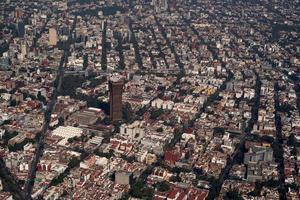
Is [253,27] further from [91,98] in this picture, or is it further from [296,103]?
[91,98]

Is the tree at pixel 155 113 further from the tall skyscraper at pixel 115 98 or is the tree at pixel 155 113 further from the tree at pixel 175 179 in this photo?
the tree at pixel 175 179

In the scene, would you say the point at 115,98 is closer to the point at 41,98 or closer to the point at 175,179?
the point at 41,98

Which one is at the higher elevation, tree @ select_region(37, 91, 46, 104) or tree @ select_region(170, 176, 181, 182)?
tree @ select_region(37, 91, 46, 104)

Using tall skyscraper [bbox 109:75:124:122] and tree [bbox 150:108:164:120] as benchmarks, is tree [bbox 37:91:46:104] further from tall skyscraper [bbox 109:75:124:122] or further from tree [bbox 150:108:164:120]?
tree [bbox 150:108:164:120]

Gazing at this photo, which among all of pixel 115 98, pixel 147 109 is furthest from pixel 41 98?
pixel 115 98

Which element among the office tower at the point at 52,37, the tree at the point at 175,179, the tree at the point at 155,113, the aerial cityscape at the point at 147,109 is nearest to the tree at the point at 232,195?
the aerial cityscape at the point at 147,109

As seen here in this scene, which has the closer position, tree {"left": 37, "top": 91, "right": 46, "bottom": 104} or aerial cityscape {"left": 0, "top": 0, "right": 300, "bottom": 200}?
aerial cityscape {"left": 0, "top": 0, "right": 300, "bottom": 200}

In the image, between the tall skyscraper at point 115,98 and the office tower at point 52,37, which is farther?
the office tower at point 52,37

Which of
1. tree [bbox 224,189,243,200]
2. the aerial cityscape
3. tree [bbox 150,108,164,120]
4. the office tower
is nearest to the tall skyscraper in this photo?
the aerial cityscape

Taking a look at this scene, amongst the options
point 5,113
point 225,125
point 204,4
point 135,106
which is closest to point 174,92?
point 135,106
